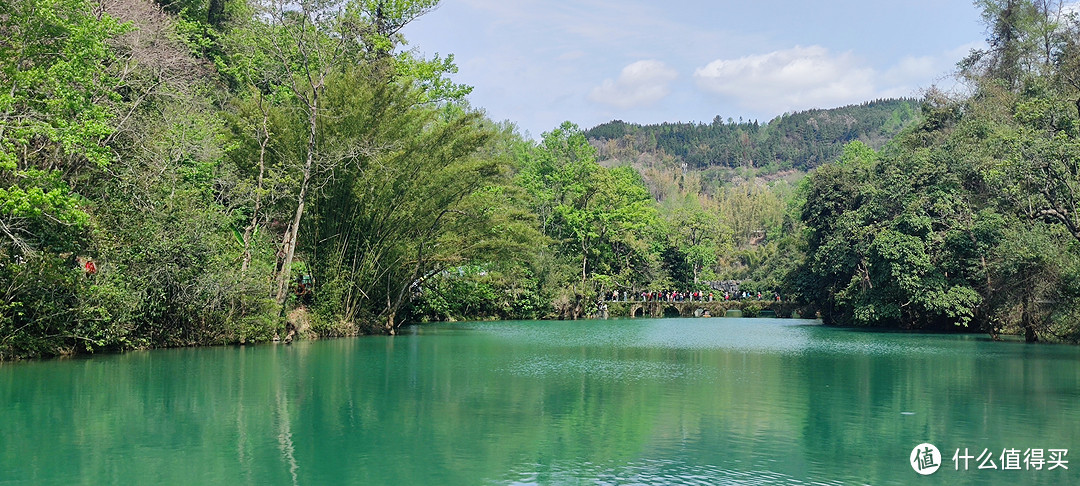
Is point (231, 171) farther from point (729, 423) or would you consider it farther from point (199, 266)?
point (729, 423)

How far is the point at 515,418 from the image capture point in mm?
11828

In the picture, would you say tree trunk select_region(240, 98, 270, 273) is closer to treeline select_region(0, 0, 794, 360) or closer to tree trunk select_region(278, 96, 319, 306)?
treeline select_region(0, 0, 794, 360)

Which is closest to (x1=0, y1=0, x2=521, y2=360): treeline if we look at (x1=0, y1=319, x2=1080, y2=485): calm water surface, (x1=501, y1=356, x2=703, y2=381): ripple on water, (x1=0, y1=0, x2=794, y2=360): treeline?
(x1=0, y1=0, x2=794, y2=360): treeline

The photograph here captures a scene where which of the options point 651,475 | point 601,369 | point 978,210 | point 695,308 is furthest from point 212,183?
point 695,308

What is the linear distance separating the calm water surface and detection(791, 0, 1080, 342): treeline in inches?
296

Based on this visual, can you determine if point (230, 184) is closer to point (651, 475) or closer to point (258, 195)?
point (258, 195)

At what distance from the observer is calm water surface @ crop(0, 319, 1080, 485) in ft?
28.5

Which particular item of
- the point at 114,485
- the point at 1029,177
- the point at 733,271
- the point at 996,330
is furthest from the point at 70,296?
the point at 733,271

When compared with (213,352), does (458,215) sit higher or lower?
higher

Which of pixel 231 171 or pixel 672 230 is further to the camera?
pixel 672 230

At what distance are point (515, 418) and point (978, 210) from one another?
3040cm

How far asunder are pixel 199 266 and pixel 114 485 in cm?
1405

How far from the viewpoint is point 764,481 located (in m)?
8.37

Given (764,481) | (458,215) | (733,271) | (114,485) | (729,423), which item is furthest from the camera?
(733,271)
